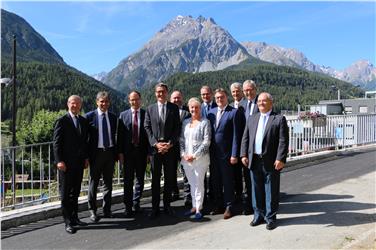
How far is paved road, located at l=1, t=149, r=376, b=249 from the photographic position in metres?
5.46

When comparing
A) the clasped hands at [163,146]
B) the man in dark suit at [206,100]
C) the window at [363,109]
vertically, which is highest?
the window at [363,109]

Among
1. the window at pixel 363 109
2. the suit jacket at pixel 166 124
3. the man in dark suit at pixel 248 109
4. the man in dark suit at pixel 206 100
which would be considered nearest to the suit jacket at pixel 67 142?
the suit jacket at pixel 166 124

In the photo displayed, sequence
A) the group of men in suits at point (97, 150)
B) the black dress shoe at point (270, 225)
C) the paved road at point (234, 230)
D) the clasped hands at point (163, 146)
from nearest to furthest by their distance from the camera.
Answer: the paved road at point (234, 230) < the black dress shoe at point (270, 225) < the group of men in suits at point (97, 150) < the clasped hands at point (163, 146)

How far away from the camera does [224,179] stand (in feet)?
21.8

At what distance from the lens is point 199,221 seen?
6504 mm

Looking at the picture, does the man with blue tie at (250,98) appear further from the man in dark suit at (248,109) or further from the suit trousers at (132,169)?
the suit trousers at (132,169)

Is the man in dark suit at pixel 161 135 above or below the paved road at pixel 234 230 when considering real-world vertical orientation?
above

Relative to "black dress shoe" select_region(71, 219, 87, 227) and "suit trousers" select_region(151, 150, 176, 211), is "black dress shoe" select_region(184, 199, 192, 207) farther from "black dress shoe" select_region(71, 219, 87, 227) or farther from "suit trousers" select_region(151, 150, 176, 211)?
"black dress shoe" select_region(71, 219, 87, 227)

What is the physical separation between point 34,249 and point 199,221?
2283 millimetres

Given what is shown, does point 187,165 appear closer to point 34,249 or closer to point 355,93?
point 34,249

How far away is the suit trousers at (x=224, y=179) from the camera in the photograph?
6.63 m

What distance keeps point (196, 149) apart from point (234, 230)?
132 cm

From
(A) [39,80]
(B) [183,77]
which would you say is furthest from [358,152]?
(B) [183,77]

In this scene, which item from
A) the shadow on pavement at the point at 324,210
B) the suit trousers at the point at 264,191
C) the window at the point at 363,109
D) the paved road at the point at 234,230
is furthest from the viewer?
the window at the point at 363,109
